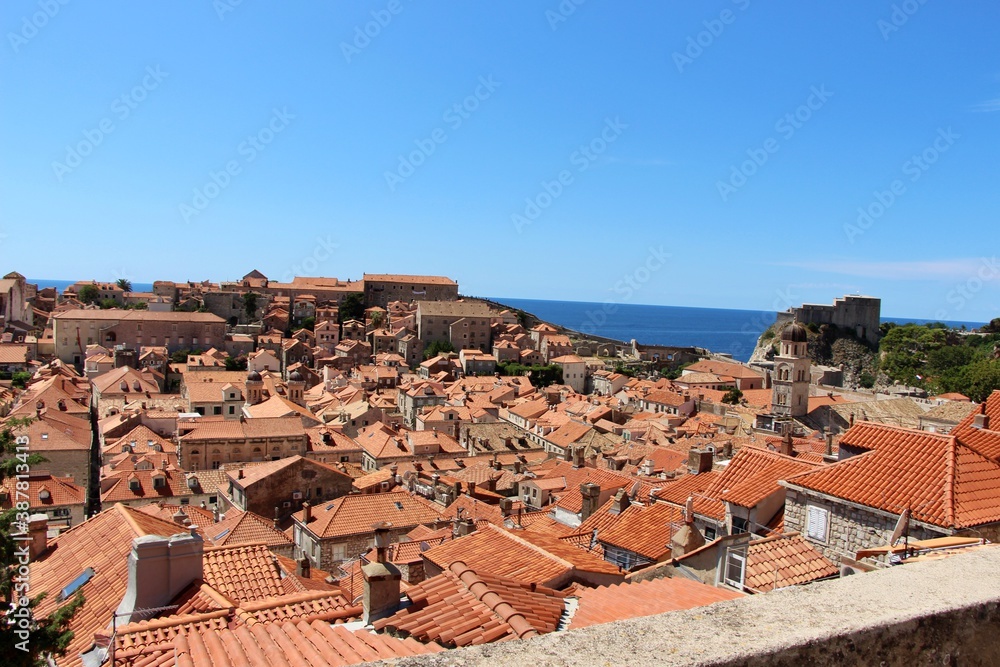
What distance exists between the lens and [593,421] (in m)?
52.4

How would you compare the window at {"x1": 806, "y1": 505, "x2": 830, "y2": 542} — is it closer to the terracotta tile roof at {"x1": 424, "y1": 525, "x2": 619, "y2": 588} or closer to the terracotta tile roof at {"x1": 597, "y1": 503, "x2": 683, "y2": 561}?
the terracotta tile roof at {"x1": 597, "y1": 503, "x2": 683, "y2": 561}

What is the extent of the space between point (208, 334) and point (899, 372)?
2932 inches

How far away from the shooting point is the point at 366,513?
21.2m

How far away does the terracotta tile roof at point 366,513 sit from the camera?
20.1 metres

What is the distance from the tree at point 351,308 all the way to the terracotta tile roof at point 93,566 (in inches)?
3230

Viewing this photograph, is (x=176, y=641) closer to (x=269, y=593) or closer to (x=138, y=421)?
(x=269, y=593)

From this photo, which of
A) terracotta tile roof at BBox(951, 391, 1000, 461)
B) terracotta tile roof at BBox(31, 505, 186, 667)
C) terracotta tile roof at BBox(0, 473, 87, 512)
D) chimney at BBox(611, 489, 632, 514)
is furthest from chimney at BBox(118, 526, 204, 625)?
terracotta tile roof at BBox(0, 473, 87, 512)

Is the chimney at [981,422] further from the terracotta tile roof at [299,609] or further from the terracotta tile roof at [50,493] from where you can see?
the terracotta tile roof at [50,493]

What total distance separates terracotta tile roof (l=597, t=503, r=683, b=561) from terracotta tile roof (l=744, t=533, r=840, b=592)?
7.97 ft

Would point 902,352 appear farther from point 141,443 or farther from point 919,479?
point 919,479

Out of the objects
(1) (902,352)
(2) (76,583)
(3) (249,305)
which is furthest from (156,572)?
(3) (249,305)

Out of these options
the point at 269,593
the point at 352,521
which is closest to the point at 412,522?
the point at 352,521

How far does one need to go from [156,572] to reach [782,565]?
695 cm

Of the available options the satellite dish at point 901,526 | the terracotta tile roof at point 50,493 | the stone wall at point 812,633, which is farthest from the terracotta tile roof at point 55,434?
the stone wall at point 812,633
